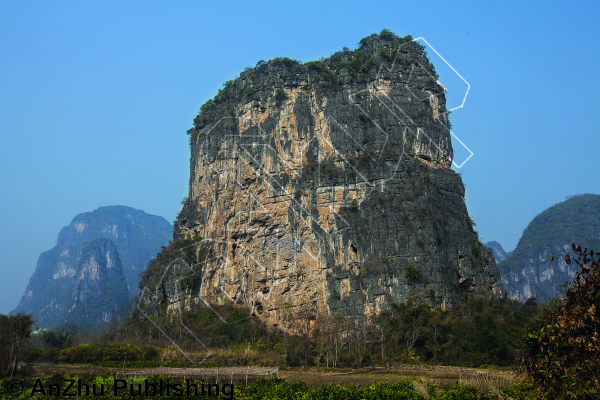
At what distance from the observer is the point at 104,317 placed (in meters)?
110

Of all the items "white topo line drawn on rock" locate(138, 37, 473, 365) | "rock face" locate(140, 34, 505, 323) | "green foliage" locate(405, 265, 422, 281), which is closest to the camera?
"green foliage" locate(405, 265, 422, 281)

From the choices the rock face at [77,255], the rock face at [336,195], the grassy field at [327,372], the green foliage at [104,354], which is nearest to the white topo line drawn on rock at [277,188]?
the rock face at [336,195]

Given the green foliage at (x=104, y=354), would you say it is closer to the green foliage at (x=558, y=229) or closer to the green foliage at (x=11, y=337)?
the green foliage at (x=11, y=337)

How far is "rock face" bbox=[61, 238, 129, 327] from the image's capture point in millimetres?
113062

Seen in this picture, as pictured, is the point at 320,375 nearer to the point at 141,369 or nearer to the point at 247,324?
the point at 141,369

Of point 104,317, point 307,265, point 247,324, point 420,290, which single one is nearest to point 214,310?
point 247,324

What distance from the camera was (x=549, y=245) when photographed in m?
86.2

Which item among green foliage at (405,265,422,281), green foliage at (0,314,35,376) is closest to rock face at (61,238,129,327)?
green foliage at (0,314,35,376)

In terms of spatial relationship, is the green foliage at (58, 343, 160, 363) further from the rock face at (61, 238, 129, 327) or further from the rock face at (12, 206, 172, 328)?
the rock face at (12, 206, 172, 328)

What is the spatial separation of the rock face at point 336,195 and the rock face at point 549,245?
3759cm

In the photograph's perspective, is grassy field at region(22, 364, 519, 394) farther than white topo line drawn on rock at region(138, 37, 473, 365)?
No

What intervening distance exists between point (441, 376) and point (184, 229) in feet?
126

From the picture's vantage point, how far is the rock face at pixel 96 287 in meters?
113

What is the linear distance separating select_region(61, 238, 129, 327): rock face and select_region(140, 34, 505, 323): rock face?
64461 mm
